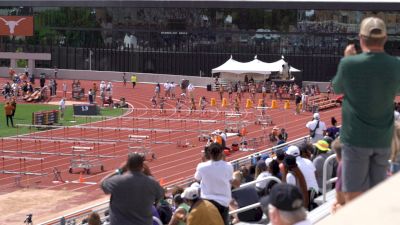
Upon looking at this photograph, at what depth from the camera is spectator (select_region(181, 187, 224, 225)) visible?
360 inches

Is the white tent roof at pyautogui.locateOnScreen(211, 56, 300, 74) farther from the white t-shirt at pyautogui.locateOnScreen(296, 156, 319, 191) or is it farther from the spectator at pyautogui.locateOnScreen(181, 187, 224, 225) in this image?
the spectator at pyautogui.locateOnScreen(181, 187, 224, 225)

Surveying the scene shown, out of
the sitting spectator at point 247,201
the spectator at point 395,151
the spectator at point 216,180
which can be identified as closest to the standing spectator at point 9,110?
the sitting spectator at point 247,201

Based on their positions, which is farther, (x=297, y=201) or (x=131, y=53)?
(x=131, y=53)

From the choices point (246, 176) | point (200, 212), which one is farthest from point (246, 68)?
point (200, 212)

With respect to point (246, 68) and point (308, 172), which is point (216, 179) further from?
point (246, 68)

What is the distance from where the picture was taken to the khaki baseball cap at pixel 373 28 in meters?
6.54

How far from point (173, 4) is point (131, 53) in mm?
5103

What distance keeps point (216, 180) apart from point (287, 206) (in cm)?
408

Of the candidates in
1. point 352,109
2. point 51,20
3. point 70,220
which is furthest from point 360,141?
point 51,20

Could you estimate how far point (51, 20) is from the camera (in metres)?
81.7

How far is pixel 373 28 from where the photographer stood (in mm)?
6562

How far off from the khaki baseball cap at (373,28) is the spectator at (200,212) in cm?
309

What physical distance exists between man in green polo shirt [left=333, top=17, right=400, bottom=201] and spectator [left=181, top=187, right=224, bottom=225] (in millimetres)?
2728

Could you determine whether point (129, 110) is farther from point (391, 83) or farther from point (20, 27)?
point (391, 83)
